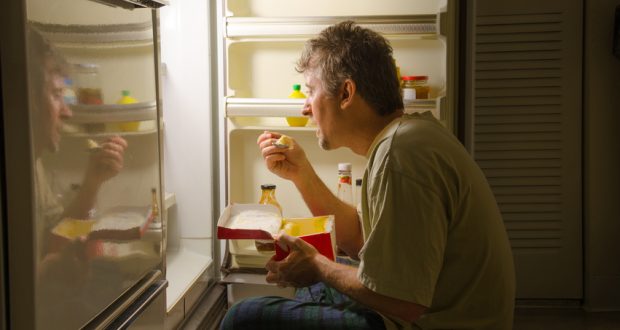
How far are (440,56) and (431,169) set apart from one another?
3.50ft

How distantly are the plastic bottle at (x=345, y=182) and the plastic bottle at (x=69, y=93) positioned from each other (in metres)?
1.08

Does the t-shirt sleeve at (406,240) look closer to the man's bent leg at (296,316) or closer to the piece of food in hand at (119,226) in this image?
the man's bent leg at (296,316)

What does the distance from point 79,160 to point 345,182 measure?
1081 mm

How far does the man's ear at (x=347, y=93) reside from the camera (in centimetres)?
128

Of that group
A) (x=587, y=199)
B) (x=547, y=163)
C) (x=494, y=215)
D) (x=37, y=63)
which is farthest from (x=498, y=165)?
(x=37, y=63)

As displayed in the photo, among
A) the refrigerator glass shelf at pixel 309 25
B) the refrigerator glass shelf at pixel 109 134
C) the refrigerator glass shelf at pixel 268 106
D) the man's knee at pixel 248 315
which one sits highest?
the refrigerator glass shelf at pixel 309 25

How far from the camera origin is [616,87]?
2.19 meters

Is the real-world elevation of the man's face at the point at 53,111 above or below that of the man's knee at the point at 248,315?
above

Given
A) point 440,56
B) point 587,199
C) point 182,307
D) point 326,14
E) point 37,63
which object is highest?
point 326,14

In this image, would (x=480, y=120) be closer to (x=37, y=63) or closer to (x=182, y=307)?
(x=182, y=307)

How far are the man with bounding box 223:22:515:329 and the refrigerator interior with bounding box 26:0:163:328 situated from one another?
0.30 m

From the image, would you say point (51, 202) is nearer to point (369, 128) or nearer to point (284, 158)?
point (369, 128)

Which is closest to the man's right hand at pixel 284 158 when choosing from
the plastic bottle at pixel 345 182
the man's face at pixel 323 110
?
the plastic bottle at pixel 345 182

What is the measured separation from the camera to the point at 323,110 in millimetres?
1352
